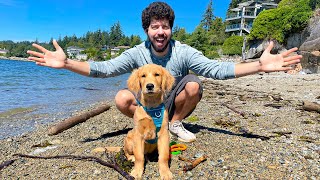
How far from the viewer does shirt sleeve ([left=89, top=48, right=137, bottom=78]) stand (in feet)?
12.6

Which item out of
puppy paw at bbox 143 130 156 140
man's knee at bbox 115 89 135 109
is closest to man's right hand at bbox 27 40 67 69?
man's knee at bbox 115 89 135 109

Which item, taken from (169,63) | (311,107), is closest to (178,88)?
(169,63)

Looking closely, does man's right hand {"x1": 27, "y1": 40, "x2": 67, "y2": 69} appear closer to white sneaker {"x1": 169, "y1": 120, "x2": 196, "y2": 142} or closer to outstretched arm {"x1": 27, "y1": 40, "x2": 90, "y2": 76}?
outstretched arm {"x1": 27, "y1": 40, "x2": 90, "y2": 76}

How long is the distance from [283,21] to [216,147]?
32073 millimetres

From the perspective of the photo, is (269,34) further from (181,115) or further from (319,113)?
(181,115)

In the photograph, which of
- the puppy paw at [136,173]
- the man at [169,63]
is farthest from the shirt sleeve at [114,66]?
the puppy paw at [136,173]

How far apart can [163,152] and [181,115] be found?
4.94 feet

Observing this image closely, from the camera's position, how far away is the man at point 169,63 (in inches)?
135

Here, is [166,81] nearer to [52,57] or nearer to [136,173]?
[136,173]

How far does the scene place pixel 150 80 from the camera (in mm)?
3350

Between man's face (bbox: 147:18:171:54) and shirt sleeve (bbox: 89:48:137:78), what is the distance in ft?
1.47

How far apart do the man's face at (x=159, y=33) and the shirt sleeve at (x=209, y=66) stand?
0.49 metres

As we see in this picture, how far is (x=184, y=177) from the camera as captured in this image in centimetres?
319

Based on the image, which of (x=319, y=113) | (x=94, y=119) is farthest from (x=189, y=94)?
(x=319, y=113)
